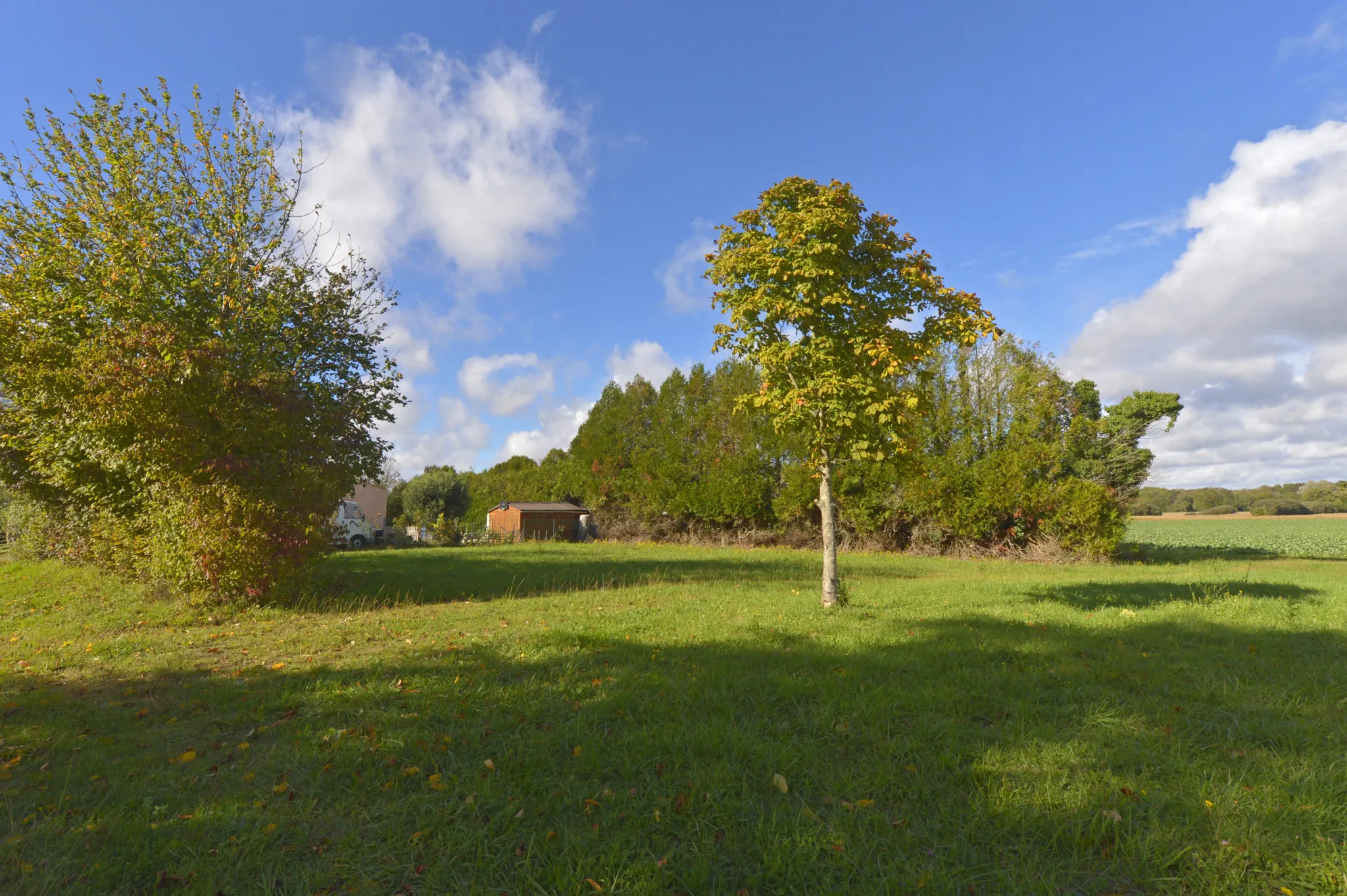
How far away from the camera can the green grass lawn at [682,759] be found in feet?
9.50

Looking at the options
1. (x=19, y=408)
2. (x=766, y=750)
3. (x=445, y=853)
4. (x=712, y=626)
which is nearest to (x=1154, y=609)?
(x=712, y=626)

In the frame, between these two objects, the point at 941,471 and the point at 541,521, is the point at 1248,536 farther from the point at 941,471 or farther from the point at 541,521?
the point at 541,521

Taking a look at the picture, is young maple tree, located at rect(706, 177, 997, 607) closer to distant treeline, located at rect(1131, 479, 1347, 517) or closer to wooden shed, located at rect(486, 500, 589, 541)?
wooden shed, located at rect(486, 500, 589, 541)

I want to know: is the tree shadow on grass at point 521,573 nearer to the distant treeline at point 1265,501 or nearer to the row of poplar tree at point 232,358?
the row of poplar tree at point 232,358

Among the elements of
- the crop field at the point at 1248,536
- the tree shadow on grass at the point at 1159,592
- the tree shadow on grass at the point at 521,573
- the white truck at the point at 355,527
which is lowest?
the crop field at the point at 1248,536

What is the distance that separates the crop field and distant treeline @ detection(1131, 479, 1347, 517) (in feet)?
13.7

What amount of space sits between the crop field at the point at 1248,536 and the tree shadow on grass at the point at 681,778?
81.6 feet

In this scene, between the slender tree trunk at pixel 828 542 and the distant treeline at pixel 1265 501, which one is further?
the distant treeline at pixel 1265 501

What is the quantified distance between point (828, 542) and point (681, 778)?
625 cm

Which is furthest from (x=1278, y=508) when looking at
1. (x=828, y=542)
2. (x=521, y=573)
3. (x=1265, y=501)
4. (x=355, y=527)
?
(x=355, y=527)

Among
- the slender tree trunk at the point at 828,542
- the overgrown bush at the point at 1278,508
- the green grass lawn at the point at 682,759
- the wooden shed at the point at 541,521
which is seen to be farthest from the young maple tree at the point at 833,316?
the overgrown bush at the point at 1278,508

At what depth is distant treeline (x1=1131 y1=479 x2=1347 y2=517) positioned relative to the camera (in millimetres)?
56656

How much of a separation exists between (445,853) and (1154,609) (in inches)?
395

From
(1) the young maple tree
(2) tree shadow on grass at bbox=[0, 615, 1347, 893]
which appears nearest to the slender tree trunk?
(1) the young maple tree
